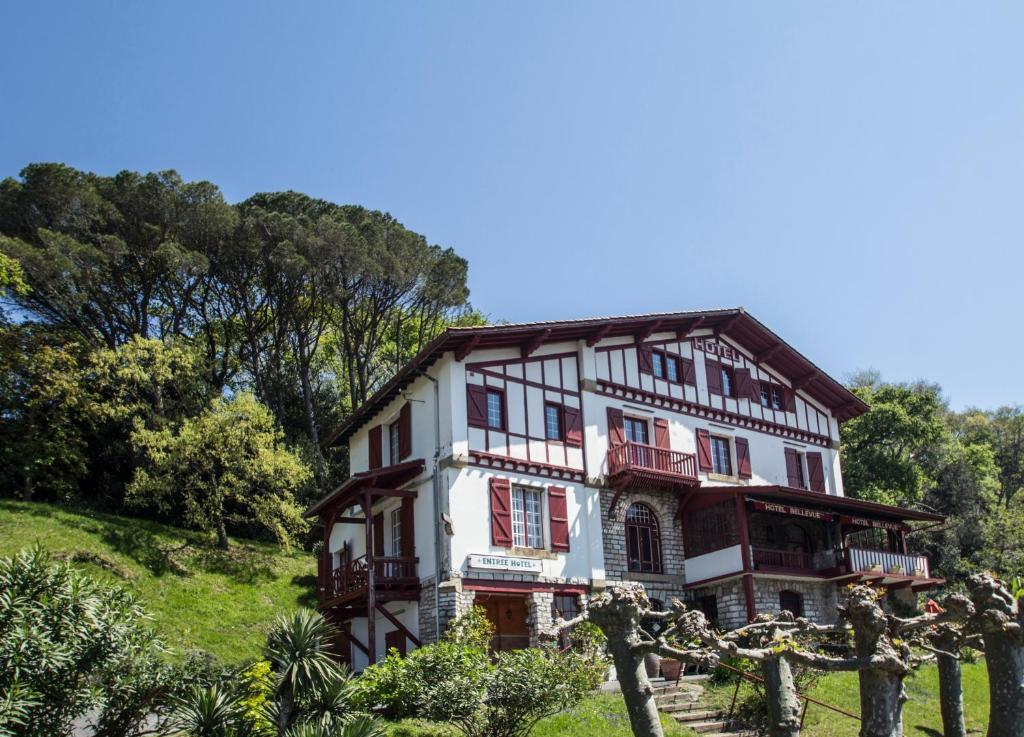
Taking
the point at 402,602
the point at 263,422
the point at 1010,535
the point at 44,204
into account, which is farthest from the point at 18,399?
the point at 1010,535

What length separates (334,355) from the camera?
156 feet

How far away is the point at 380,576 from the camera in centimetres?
2445

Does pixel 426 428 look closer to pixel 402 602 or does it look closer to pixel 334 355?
pixel 402 602

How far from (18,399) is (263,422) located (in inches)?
371

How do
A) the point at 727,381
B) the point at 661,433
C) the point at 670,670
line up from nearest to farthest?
the point at 670,670, the point at 661,433, the point at 727,381

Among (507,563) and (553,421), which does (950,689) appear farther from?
(553,421)

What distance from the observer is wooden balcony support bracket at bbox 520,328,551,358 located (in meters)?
26.3

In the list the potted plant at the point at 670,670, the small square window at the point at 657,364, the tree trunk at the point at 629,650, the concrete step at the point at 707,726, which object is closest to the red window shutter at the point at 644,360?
the small square window at the point at 657,364

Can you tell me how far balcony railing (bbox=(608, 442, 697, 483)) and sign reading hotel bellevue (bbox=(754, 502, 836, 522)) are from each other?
211 centimetres

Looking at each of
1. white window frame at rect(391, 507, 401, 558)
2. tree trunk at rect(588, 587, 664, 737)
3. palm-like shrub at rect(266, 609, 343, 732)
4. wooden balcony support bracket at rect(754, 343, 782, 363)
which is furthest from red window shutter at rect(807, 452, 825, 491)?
palm-like shrub at rect(266, 609, 343, 732)

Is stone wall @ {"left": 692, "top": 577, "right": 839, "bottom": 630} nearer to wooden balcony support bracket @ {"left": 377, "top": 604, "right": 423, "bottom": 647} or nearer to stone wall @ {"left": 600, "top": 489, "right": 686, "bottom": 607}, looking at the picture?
stone wall @ {"left": 600, "top": 489, "right": 686, "bottom": 607}

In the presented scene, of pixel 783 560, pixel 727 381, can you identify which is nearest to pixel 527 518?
pixel 783 560

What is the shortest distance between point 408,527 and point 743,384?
12790 mm

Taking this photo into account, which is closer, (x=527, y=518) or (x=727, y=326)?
(x=527, y=518)
